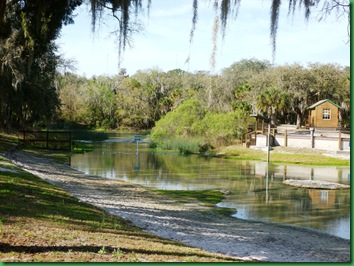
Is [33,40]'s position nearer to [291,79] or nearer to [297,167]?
[297,167]

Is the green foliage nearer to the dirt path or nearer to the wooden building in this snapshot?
the wooden building

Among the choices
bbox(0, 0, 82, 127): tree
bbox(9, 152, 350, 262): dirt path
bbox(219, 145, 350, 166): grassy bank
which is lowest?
bbox(9, 152, 350, 262): dirt path

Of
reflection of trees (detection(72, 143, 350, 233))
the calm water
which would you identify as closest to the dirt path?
the calm water

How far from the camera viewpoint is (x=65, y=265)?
5.28 metres

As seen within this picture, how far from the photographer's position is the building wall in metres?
52.1

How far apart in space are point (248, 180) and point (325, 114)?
90.5ft

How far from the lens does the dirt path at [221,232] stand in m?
11.4

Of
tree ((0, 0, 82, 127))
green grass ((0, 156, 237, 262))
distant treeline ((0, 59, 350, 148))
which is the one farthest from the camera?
distant treeline ((0, 59, 350, 148))

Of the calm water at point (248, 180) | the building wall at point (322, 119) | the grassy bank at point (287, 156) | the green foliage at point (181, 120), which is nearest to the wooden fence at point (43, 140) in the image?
the calm water at point (248, 180)

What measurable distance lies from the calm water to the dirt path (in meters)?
2.02

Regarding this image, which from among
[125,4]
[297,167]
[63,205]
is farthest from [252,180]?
[125,4]

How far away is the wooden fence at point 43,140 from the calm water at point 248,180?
240 cm

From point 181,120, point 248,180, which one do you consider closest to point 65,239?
point 248,180

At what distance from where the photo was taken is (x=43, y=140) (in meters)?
38.6
